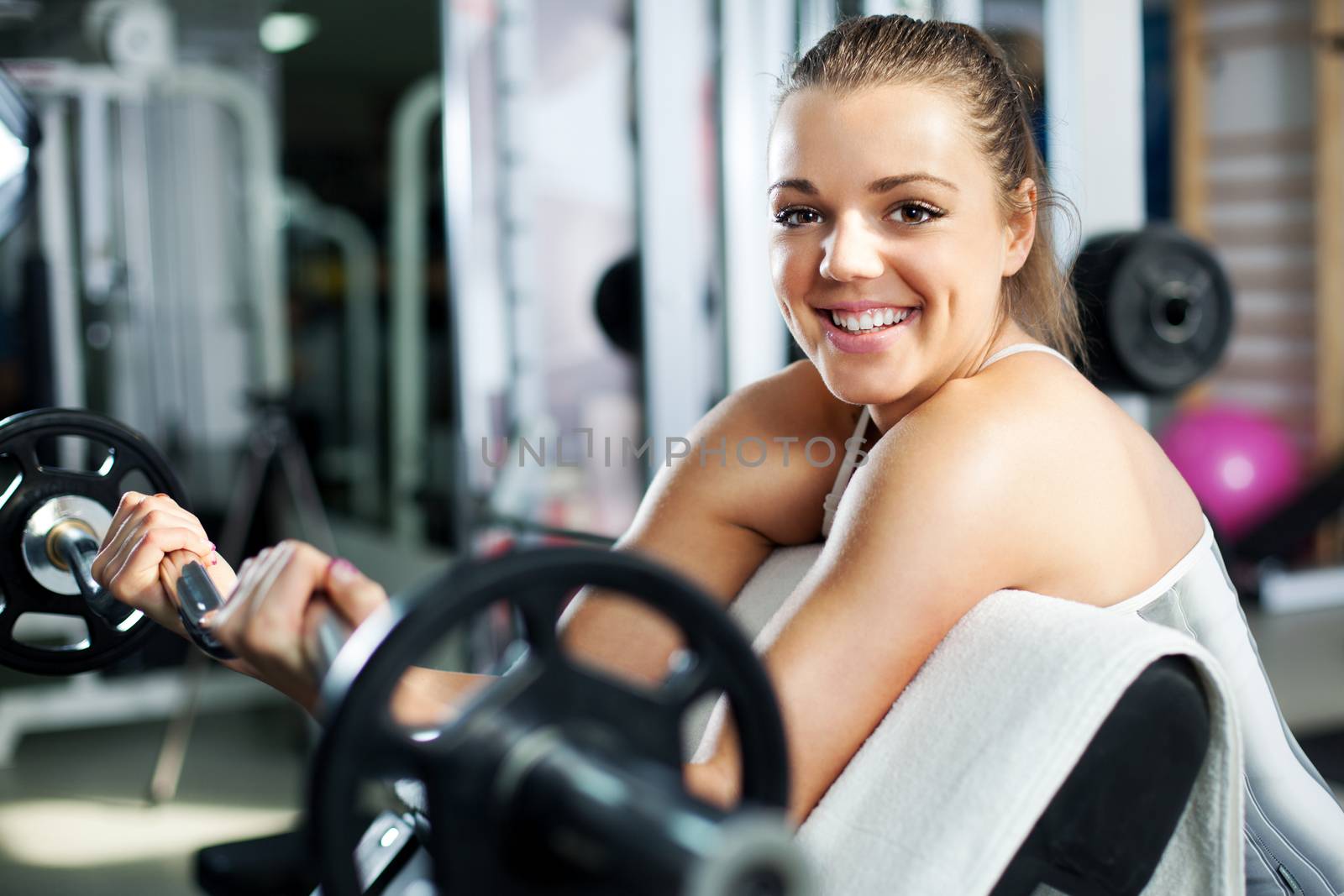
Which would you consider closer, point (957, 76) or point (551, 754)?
point (551, 754)

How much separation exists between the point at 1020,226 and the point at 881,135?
210mm

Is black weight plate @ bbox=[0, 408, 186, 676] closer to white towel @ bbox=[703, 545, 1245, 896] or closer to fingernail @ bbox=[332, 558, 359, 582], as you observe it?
fingernail @ bbox=[332, 558, 359, 582]

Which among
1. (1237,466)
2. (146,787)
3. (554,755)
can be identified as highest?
(554,755)

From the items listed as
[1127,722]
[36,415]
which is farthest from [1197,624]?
[36,415]

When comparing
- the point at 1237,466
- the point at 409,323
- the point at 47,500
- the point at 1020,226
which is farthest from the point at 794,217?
the point at 1237,466

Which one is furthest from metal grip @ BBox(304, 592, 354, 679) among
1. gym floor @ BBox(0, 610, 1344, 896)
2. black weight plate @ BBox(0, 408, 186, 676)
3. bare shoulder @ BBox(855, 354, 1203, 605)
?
gym floor @ BBox(0, 610, 1344, 896)

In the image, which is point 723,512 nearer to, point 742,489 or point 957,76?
point 742,489

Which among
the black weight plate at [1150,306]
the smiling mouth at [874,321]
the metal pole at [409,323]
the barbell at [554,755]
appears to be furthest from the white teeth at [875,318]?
the metal pole at [409,323]

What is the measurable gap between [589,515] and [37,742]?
1.74 meters

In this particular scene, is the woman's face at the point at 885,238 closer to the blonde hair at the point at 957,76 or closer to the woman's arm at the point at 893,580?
the blonde hair at the point at 957,76

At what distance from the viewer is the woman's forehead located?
974mm

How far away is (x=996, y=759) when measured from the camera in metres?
0.79

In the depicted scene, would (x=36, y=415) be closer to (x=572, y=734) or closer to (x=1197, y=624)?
(x=572, y=734)

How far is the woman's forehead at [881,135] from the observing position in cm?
97
